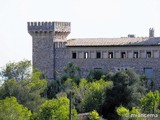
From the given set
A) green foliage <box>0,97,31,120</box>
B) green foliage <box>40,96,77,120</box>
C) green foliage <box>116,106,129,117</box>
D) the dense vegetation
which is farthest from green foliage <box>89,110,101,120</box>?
green foliage <box>0,97,31,120</box>

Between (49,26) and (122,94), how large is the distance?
13.7 meters

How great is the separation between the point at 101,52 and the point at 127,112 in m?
15.1

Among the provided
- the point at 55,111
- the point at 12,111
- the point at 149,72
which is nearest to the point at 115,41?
the point at 149,72

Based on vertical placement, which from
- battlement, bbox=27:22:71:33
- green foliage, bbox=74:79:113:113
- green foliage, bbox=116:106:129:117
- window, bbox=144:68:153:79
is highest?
battlement, bbox=27:22:71:33

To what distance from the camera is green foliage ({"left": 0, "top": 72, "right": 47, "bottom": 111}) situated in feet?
268

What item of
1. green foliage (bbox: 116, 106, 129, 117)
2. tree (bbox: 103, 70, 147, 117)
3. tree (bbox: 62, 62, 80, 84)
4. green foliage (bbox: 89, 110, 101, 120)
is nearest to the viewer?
green foliage (bbox: 116, 106, 129, 117)

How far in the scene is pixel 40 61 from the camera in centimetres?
9162

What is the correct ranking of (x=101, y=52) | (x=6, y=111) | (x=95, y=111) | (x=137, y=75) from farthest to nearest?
(x=101, y=52)
(x=137, y=75)
(x=95, y=111)
(x=6, y=111)

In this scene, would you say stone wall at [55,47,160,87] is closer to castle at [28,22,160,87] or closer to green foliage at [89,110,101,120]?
castle at [28,22,160,87]

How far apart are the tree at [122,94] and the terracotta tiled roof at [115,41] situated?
7.28 meters

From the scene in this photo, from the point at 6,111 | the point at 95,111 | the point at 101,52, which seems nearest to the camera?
the point at 6,111

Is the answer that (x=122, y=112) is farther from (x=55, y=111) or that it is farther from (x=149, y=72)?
(x=149, y=72)

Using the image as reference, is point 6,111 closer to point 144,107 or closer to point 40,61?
point 144,107

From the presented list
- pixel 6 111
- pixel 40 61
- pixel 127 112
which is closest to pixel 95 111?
pixel 127 112
